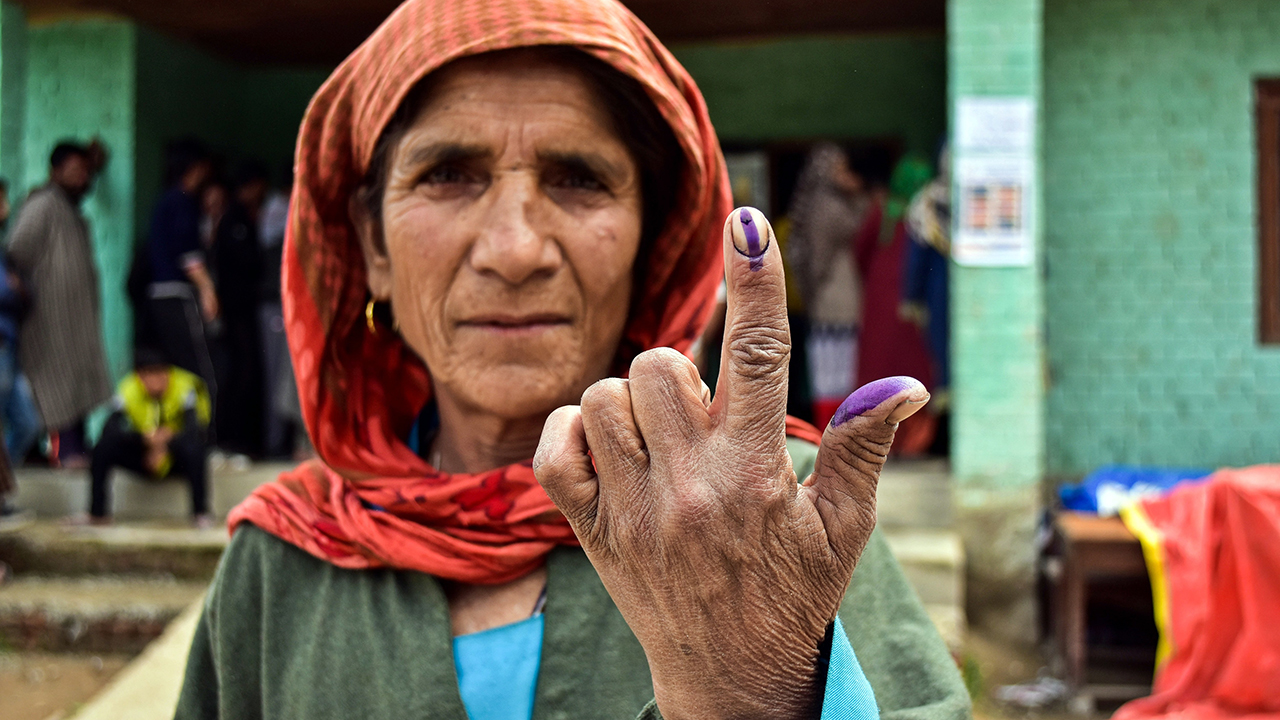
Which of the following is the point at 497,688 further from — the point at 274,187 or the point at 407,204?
the point at 274,187

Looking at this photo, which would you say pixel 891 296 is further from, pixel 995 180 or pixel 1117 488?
pixel 1117 488

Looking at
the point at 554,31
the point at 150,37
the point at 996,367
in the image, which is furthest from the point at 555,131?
the point at 150,37

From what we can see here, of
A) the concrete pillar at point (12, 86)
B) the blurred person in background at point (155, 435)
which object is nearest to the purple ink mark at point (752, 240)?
the blurred person in background at point (155, 435)

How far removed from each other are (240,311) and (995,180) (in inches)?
189

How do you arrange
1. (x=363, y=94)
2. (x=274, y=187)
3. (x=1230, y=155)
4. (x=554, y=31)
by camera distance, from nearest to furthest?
(x=554, y=31)
(x=363, y=94)
(x=1230, y=155)
(x=274, y=187)

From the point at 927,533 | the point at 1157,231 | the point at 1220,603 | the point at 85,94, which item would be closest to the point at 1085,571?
the point at 1220,603

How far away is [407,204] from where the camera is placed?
1.26m

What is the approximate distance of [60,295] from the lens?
240 inches

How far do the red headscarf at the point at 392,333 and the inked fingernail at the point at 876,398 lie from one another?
45 cm

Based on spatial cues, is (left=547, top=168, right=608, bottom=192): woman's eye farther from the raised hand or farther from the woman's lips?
the raised hand

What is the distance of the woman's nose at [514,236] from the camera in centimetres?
117

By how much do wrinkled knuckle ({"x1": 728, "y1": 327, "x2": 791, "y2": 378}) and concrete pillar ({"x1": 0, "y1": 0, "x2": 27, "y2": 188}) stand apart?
6747 millimetres

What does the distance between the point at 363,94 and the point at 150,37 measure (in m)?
6.72

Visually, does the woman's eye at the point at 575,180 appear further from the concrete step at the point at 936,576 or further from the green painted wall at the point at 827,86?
the green painted wall at the point at 827,86
